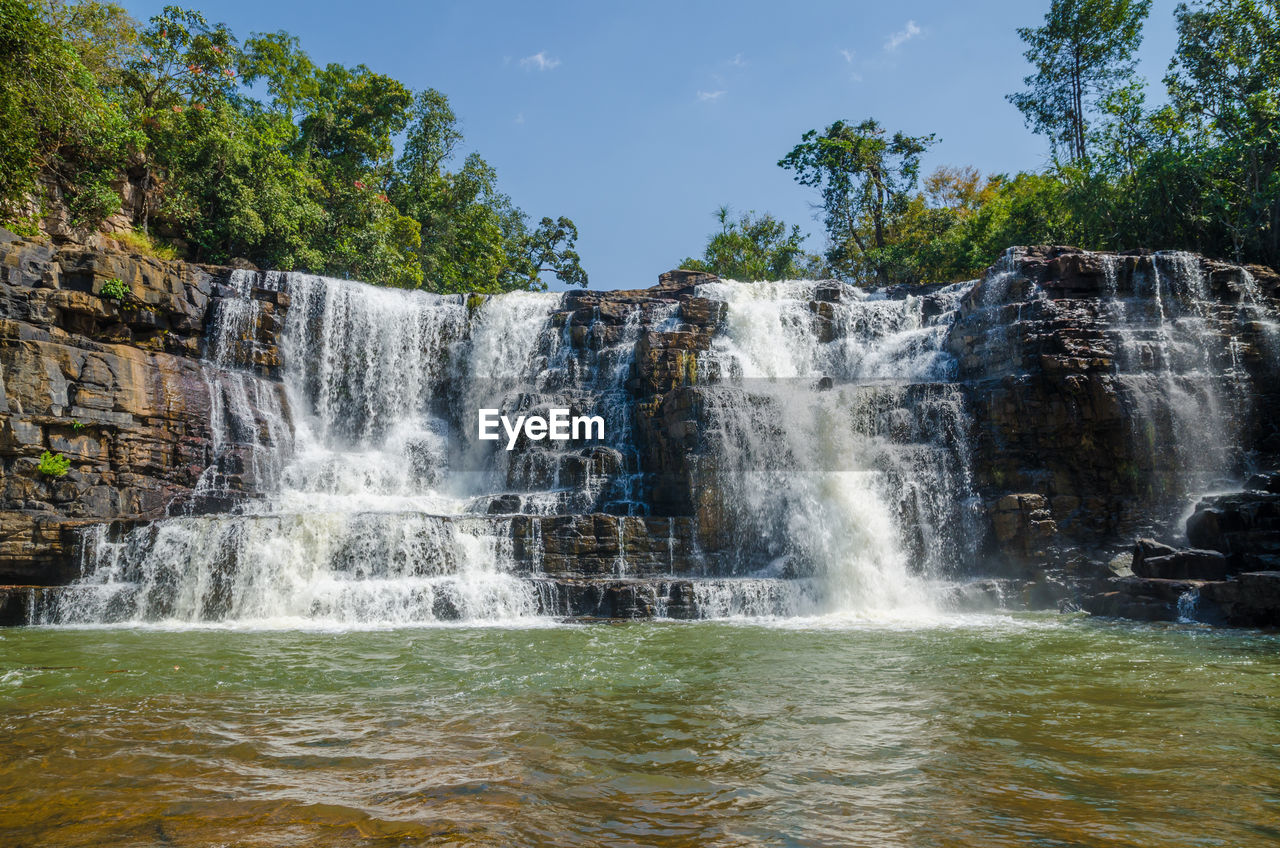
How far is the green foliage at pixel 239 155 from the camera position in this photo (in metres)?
17.7

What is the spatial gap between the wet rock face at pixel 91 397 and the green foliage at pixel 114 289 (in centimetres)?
4

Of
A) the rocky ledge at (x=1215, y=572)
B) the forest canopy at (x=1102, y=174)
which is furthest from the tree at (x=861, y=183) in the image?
the rocky ledge at (x=1215, y=572)

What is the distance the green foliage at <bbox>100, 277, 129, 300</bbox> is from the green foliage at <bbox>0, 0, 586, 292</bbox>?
2.88 m

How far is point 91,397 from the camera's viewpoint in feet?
49.5

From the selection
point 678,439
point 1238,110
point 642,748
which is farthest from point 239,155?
point 1238,110

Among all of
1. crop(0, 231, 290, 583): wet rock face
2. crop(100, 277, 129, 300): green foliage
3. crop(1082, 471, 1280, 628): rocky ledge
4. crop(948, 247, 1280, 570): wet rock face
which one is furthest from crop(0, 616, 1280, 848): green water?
crop(100, 277, 129, 300): green foliage

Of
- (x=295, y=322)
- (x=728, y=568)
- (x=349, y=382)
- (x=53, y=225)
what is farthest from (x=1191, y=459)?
(x=53, y=225)

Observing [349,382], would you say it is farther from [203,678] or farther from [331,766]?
[331,766]

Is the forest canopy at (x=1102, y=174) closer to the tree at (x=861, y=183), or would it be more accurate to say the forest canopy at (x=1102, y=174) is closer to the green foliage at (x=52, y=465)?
the tree at (x=861, y=183)

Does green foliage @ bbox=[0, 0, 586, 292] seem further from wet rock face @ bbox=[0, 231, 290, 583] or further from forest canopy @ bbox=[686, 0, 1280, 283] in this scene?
forest canopy @ bbox=[686, 0, 1280, 283]

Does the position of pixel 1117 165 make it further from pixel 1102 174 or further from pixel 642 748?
pixel 642 748

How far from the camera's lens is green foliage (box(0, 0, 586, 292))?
1770 centimetres

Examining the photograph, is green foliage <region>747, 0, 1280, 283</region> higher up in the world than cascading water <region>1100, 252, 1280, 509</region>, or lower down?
higher up

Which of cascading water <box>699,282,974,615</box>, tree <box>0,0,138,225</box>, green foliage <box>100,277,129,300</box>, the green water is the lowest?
the green water
